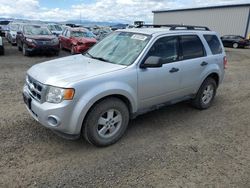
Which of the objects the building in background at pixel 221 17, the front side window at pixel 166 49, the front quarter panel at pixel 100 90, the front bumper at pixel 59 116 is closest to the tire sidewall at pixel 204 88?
the front side window at pixel 166 49

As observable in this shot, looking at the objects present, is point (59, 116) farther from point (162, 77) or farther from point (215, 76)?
point (215, 76)

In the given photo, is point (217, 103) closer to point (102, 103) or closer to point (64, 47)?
point (102, 103)

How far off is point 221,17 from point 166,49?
37931mm

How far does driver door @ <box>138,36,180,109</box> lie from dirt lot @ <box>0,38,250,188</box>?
603mm

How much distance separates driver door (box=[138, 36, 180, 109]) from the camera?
13.7 feet

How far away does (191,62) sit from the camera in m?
4.98

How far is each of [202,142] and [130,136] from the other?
1.21m

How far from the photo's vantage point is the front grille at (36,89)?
3.54 m

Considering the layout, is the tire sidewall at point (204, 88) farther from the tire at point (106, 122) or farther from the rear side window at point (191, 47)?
the tire at point (106, 122)

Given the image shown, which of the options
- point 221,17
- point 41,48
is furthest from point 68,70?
point 221,17

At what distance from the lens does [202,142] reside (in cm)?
423

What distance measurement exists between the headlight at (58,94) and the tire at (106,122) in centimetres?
42

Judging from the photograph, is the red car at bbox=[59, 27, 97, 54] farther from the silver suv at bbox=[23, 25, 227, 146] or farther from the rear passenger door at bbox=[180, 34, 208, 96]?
the rear passenger door at bbox=[180, 34, 208, 96]

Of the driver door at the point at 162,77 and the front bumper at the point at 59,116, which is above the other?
the driver door at the point at 162,77
